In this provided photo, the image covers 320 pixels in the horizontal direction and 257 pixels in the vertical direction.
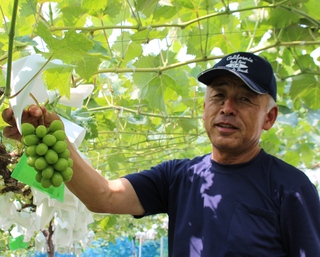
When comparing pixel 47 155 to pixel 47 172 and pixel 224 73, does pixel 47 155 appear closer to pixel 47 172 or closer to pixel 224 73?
pixel 47 172

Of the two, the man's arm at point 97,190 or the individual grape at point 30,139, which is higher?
the individual grape at point 30,139

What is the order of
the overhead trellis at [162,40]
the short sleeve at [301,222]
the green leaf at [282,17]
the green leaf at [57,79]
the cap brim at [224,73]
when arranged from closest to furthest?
the green leaf at [57,79]
the short sleeve at [301,222]
the cap brim at [224,73]
the overhead trellis at [162,40]
the green leaf at [282,17]

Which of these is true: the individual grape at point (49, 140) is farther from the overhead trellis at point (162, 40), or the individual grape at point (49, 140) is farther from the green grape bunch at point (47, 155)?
the overhead trellis at point (162, 40)

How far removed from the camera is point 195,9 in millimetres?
2072

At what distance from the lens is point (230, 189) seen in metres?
1.55

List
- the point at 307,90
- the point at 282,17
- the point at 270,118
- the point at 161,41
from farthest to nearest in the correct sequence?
the point at 307,90 → the point at 161,41 → the point at 282,17 → the point at 270,118

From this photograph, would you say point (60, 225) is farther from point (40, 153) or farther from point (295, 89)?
point (40, 153)

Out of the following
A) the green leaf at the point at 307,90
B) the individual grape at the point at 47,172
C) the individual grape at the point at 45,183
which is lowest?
the individual grape at the point at 45,183

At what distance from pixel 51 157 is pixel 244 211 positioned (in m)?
0.74

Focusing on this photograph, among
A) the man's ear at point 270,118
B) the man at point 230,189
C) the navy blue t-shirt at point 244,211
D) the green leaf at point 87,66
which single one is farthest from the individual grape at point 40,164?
the man's ear at point 270,118

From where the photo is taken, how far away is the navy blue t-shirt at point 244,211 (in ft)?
4.69

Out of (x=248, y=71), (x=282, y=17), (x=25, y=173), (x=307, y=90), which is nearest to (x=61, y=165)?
(x=25, y=173)

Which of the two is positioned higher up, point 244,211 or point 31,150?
point 31,150

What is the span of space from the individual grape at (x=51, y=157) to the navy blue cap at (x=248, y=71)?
0.77 metres
